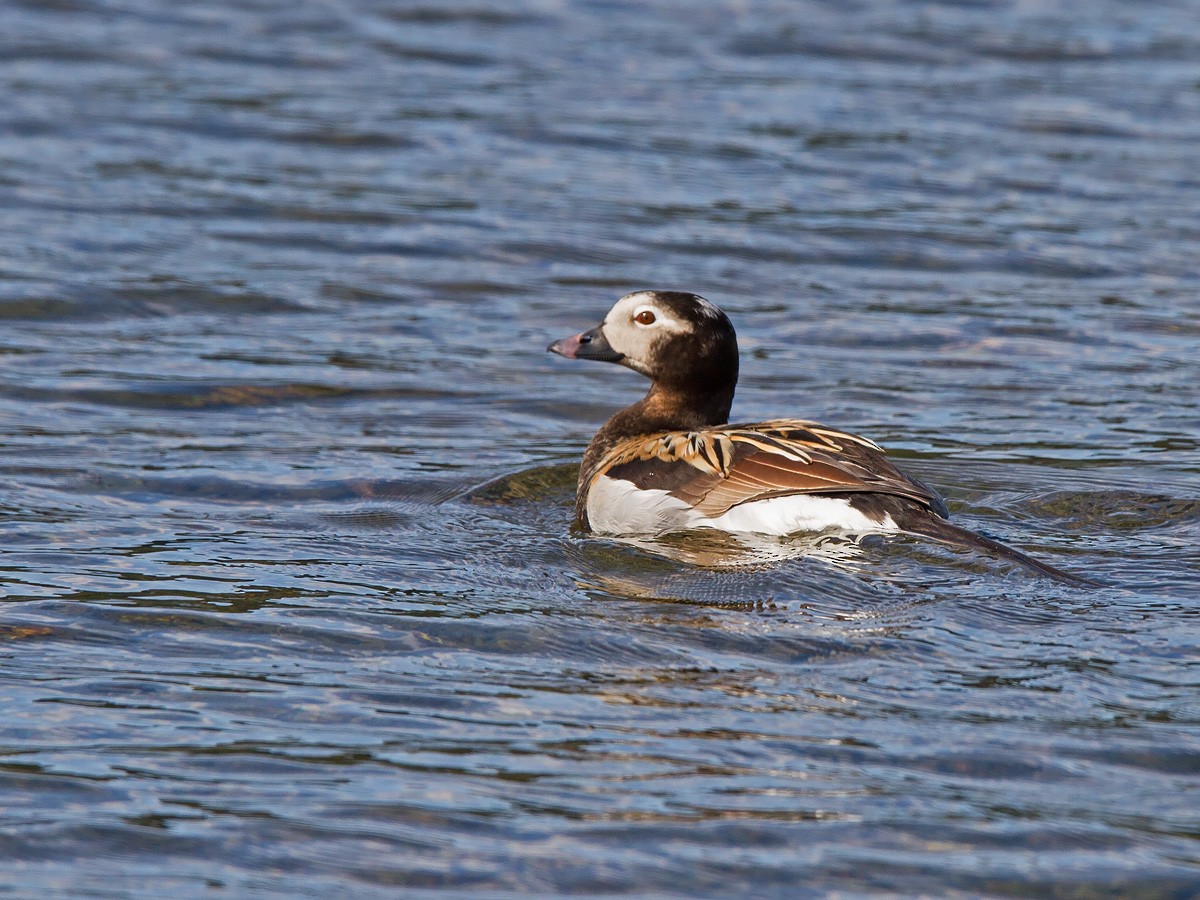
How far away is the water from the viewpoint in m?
4.92

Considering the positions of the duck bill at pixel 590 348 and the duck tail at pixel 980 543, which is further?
the duck bill at pixel 590 348

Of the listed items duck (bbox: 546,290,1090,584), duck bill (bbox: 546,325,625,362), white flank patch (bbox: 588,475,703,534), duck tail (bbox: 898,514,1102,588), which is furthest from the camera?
duck bill (bbox: 546,325,625,362)

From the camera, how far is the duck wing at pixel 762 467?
7.40 m

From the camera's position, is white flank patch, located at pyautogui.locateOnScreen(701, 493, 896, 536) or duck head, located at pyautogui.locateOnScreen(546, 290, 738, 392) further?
duck head, located at pyautogui.locateOnScreen(546, 290, 738, 392)

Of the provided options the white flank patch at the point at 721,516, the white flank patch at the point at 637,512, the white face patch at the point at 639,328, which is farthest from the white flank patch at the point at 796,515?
the white face patch at the point at 639,328

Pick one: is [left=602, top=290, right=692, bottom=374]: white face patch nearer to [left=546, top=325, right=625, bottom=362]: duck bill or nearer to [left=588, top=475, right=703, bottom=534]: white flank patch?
[left=546, top=325, right=625, bottom=362]: duck bill

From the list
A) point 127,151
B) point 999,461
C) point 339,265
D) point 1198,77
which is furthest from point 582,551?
point 1198,77

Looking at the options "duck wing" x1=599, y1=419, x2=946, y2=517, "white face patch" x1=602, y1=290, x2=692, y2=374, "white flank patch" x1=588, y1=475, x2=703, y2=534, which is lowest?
"white flank patch" x1=588, y1=475, x2=703, y2=534

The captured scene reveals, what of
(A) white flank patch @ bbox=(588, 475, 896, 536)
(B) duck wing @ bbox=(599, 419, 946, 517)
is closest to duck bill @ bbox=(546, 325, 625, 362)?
(B) duck wing @ bbox=(599, 419, 946, 517)

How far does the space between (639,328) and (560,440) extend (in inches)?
49.8

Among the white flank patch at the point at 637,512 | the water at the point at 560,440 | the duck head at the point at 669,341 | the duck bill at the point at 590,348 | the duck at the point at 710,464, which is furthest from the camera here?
the duck bill at the point at 590,348

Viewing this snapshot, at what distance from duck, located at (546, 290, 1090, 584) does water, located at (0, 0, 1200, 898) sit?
27 centimetres

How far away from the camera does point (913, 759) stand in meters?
5.20

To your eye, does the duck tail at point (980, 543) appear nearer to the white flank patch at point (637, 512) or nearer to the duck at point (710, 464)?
the duck at point (710, 464)
